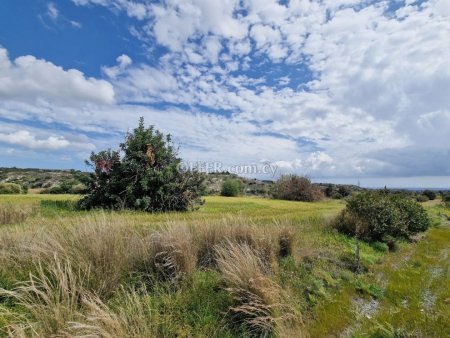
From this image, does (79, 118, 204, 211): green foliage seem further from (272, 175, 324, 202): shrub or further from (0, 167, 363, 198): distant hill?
(272, 175, 324, 202): shrub

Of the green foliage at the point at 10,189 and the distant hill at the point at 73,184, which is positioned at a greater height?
the distant hill at the point at 73,184

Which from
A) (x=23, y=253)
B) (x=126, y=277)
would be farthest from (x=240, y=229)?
(x=23, y=253)

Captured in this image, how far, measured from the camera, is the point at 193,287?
5586mm

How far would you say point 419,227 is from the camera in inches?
566

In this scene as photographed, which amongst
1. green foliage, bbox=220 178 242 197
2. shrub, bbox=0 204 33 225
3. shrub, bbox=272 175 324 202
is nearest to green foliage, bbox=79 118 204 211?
shrub, bbox=0 204 33 225

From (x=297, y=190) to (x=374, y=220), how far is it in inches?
550

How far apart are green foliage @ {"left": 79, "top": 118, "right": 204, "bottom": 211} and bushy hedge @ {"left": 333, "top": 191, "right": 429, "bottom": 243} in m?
5.59

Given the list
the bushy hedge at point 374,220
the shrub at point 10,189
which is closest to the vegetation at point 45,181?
the shrub at point 10,189

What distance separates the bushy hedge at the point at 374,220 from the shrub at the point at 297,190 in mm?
11382

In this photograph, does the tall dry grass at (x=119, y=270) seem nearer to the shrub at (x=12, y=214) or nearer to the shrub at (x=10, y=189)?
the shrub at (x=12, y=214)

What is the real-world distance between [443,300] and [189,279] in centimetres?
483

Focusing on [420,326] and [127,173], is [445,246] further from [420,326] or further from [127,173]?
[127,173]

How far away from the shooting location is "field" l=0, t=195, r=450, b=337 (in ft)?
13.5

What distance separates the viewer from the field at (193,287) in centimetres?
411
